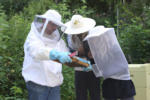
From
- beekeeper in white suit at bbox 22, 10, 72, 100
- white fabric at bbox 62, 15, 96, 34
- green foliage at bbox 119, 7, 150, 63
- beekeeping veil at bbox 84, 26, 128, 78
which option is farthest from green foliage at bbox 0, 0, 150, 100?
beekeeping veil at bbox 84, 26, 128, 78

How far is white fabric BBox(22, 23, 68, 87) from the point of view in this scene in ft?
9.53

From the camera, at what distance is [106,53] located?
10.3ft

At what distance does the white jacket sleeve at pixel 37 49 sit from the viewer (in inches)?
112

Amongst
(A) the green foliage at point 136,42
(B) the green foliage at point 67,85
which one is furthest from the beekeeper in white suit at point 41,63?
(A) the green foliage at point 136,42

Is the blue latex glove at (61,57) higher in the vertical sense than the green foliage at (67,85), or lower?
higher

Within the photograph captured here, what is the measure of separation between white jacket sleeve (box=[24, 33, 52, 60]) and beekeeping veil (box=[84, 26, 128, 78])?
590 millimetres

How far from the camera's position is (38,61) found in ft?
10.0

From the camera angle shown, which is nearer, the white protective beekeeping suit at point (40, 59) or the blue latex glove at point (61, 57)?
the blue latex glove at point (61, 57)

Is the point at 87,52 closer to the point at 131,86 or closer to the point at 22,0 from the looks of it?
the point at 131,86

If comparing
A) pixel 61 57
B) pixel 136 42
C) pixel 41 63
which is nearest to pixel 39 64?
pixel 41 63

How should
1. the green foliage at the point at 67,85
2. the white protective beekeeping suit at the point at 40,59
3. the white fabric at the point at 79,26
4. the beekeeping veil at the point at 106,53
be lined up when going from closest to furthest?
the white protective beekeeping suit at the point at 40,59 < the beekeeping veil at the point at 106,53 < the white fabric at the point at 79,26 < the green foliage at the point at 67,85

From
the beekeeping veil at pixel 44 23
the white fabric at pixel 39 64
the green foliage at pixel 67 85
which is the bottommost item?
the green foliage at pixel 67 85

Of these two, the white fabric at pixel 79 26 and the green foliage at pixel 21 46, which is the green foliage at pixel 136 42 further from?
the white fabric at pixel 79 26

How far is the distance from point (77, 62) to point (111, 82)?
0.60 m
